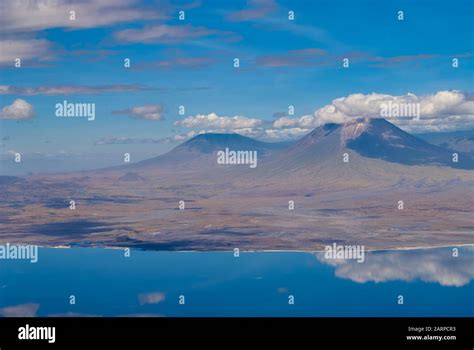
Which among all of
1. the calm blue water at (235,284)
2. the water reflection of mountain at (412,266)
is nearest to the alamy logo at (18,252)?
the calm blue water at (235,284)

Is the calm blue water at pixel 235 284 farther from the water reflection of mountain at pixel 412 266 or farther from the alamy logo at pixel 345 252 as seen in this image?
the alamy logo at pixel 345 252

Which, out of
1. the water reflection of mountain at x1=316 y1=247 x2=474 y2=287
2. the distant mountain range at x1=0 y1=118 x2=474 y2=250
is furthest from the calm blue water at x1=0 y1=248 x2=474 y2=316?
the distant mountain range at x1=0 y1=118 x2=474 y2=250

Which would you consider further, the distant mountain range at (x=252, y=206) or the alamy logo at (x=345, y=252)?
the distant mountain range at (x=252, y=206)

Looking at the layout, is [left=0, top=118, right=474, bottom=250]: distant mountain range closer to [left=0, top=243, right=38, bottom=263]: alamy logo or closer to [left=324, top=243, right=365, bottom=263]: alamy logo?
[left=324, top=243, right=365, bottom=263]: alamy logo

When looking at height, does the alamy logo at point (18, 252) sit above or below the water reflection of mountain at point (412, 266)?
above

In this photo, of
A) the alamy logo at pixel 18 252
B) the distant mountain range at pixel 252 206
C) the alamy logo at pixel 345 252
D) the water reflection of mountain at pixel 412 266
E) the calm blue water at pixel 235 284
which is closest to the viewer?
the calm blue water at pixel 235 284
